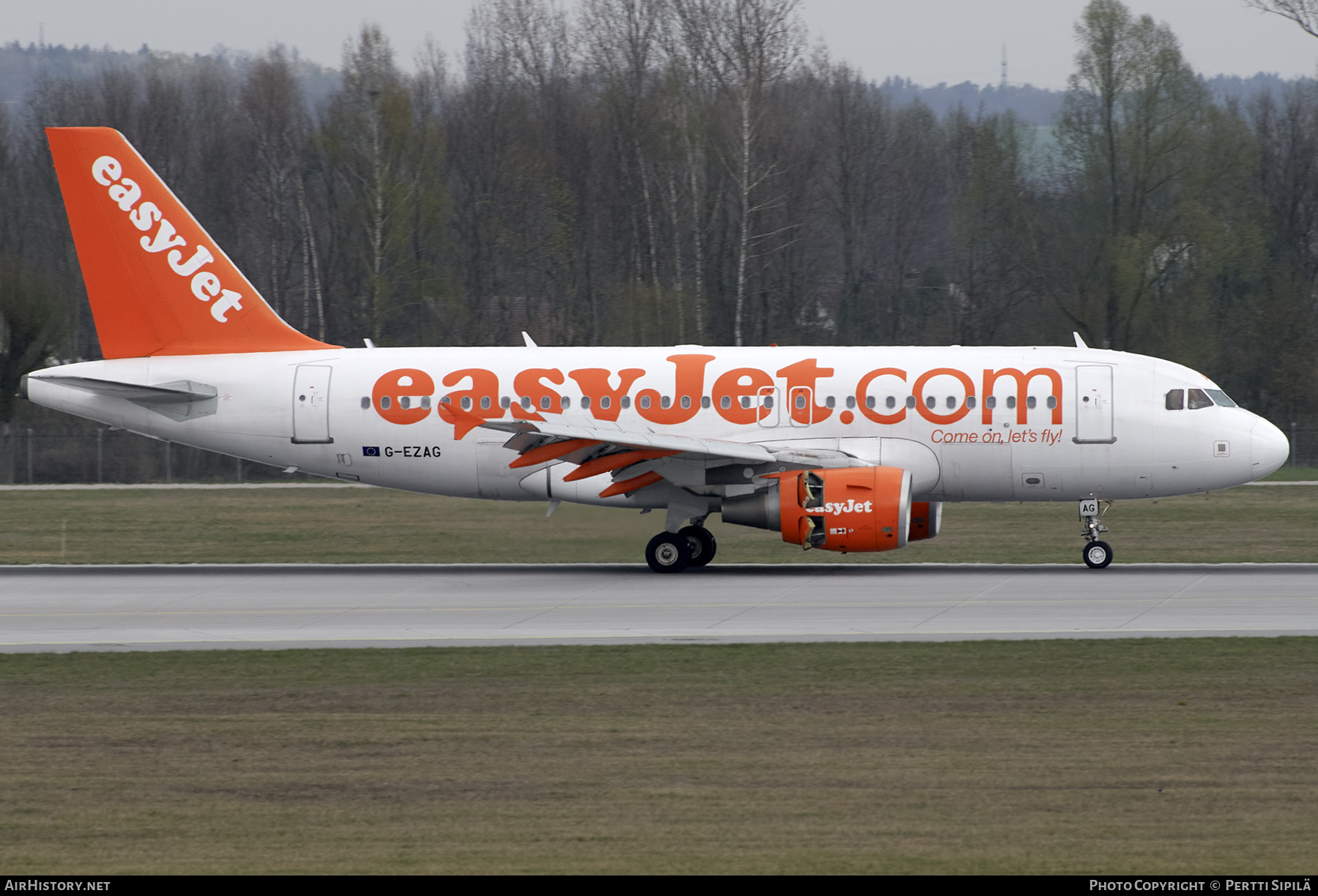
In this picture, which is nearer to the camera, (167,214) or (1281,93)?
(167,214)

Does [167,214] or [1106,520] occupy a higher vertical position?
[167,214]

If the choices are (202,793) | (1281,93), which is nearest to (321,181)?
(1281,93)

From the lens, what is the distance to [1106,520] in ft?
113

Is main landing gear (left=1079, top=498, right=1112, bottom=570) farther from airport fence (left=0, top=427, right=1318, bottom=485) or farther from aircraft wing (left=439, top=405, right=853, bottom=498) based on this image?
airport fence (left=0, top=427, right=1318, bottom=485)

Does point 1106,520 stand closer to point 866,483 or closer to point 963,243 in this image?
point 866,483

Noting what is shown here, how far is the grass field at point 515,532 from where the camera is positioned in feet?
89.7

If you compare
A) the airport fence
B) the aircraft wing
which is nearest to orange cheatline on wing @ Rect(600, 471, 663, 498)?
the aircraft wing

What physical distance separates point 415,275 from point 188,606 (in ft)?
138

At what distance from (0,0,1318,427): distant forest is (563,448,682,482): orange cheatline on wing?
29249mm

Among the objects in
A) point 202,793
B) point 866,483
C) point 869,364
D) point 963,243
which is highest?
point 963,243

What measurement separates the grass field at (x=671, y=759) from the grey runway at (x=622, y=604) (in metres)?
1.36

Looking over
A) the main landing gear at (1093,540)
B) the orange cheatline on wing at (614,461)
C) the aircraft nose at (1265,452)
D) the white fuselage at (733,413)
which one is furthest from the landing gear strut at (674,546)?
the aircraft nose at (1265,452)

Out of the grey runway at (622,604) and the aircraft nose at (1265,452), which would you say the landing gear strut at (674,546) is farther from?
the aircraft nose at (1265,452)

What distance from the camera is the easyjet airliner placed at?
24.9 meters
